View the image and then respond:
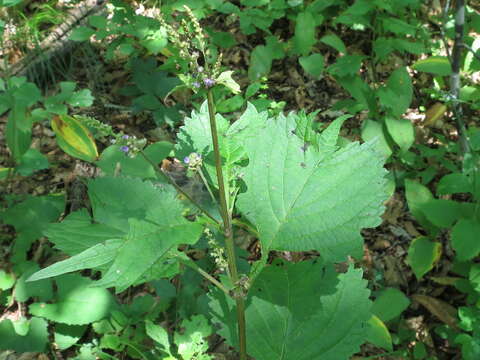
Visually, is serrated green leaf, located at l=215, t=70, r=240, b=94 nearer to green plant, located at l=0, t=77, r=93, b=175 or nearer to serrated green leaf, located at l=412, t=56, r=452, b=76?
green plant, located at l=0, t=77, r=93, b=175

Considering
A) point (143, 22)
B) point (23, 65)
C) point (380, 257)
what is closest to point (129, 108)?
point (143, 22)

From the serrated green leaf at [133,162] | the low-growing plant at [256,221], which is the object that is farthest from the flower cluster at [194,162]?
the serrated green leaf at [133,162]

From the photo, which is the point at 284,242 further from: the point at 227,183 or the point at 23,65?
the point at 23,65

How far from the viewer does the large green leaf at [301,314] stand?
1229 millimetres

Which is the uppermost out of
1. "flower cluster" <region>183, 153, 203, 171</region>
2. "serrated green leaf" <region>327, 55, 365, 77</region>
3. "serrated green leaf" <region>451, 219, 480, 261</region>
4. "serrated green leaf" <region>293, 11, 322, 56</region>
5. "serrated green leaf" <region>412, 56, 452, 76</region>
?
"flower cluster" <region>183, 153, 203, 171</region>

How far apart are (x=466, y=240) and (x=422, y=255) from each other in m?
0.30

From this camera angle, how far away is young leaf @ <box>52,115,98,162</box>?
277cm

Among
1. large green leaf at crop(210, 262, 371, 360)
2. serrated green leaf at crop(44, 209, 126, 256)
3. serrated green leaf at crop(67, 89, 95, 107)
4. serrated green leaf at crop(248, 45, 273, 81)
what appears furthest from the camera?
serrated green leaf at crop(248, 45, 273, 81)

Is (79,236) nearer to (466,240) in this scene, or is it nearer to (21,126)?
(21,126)

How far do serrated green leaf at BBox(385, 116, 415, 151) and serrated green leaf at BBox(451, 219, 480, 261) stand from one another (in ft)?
2.26

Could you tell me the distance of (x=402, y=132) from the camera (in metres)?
2.95

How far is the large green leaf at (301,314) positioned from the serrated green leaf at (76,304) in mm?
1206

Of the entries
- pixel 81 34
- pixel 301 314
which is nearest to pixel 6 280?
pixel 81 34

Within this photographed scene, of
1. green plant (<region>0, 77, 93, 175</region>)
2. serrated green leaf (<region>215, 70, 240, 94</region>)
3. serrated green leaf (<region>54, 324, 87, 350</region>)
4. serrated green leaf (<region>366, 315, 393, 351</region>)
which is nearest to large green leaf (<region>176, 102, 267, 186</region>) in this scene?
serrated green leaf (<region>215, 70, 240, 94</region>)
